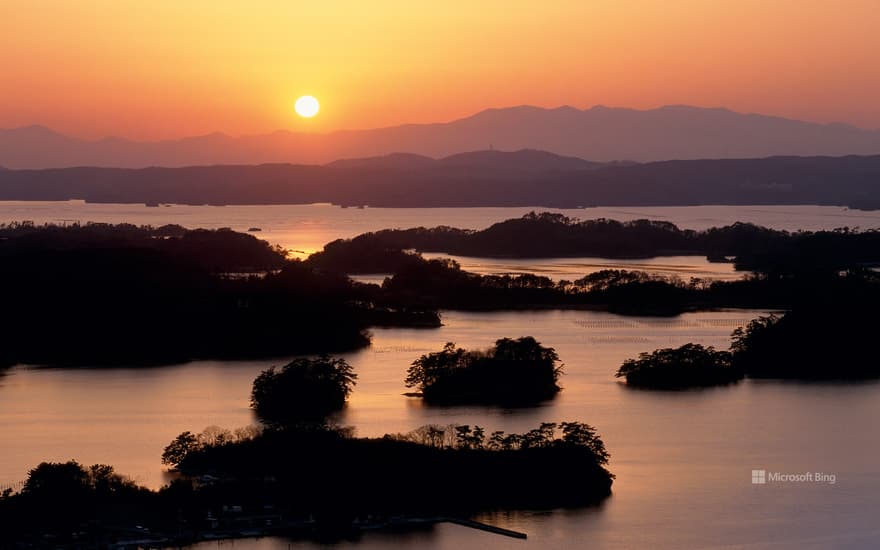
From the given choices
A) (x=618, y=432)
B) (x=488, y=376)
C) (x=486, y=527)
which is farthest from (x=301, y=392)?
(x=486, y=527)

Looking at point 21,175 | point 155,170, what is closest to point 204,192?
point 155,170

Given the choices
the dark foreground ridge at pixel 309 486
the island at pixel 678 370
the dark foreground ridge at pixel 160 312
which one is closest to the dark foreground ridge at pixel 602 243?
the dark foreground ridge at pixel 160 312

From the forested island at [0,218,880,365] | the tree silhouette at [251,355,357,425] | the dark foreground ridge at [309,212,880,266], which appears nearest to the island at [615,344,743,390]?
the forested island at [0,218,880,365]

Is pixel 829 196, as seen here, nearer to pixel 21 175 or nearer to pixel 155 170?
pixel 155 170

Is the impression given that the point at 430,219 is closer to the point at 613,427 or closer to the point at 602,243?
the point at 602,243

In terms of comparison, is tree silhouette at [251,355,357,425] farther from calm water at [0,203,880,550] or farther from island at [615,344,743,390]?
island at [615,344,743,390]
